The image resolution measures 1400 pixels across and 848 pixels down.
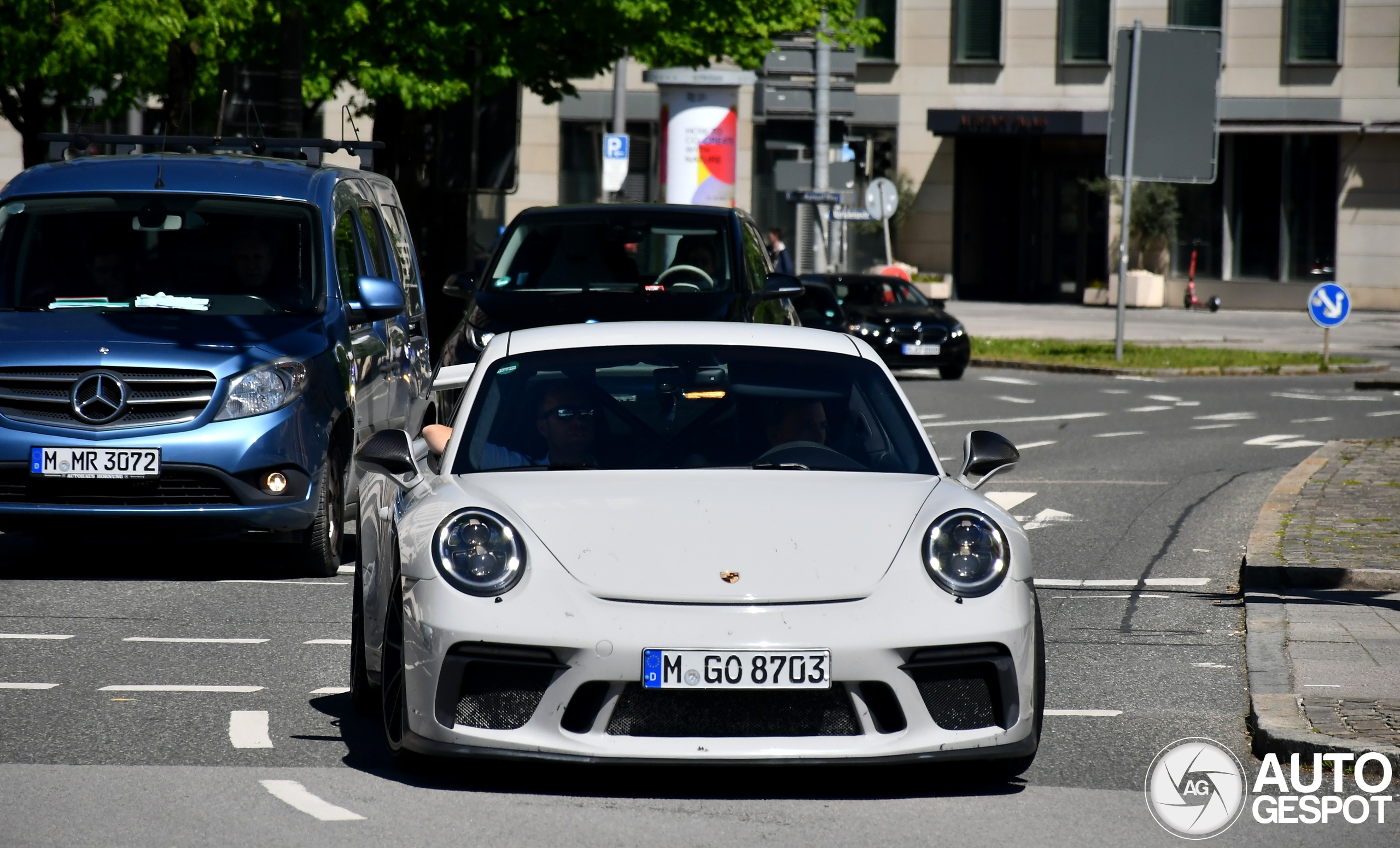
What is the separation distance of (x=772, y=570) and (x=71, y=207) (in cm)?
624

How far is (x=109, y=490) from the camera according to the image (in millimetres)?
9398

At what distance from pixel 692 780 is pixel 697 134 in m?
28.0

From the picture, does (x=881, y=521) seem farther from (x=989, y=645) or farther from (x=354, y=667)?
(x=354, y=667)

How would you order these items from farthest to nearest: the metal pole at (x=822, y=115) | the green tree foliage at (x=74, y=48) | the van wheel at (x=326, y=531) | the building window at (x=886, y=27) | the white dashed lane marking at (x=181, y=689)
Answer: the building window at (x=886, y=27)
the metal pole at (x=822, y=115)
the green tree foliage at (x=74, y=48)
the van wheel at (x=326, y=531)
the white dashed lane marking at (x=181, y=689)

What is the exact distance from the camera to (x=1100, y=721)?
22.2ft

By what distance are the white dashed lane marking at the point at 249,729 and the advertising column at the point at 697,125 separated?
26407 mm

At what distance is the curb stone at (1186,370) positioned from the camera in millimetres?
27297

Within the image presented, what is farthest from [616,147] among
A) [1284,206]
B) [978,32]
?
[1284,206]

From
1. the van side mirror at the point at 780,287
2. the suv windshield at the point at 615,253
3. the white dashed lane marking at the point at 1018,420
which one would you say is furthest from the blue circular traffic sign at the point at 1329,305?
the suv windshield at the point at 615,253

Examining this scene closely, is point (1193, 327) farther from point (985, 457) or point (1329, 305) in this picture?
point (985, 457)

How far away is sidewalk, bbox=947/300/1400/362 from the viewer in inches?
1355

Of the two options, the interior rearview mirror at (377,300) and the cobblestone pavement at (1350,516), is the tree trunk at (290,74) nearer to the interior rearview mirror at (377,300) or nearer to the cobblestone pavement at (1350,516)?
the interior rearview mirror at (377,300)

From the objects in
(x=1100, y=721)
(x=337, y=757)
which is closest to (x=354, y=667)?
(x=337, y=757)

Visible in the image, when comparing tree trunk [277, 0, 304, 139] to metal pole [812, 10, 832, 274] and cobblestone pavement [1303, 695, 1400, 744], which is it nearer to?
cobblestone pavement [1303, 695, 1400, 744]
